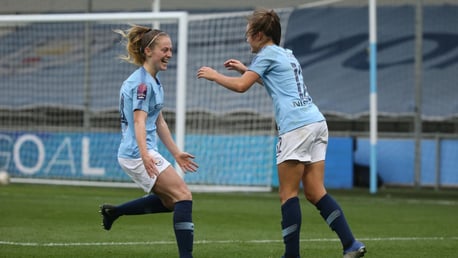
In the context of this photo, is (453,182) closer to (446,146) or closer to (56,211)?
(446,146)

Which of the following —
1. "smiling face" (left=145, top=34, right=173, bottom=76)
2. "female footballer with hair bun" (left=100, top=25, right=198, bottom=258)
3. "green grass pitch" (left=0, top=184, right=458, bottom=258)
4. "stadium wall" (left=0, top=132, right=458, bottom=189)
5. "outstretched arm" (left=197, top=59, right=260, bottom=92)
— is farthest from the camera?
"stadium wall" (left=0, top=132, right=458, bottom=189)

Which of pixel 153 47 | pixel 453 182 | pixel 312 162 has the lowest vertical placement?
pixel 453 182

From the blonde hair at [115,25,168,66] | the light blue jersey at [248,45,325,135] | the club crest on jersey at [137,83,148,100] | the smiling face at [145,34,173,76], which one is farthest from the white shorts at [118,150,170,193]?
the light blue jersey at [248,45,325,135]

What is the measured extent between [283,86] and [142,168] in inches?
49.5

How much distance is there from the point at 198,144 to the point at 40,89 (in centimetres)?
407

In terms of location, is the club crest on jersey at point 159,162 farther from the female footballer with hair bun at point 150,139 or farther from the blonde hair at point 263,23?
the blonde hair at point 263,23

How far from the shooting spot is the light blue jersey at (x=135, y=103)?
26.2ft

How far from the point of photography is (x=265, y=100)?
Answer: 66.0 ft

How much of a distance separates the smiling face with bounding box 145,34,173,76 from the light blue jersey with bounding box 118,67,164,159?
78mm

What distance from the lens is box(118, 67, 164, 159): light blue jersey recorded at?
799cm

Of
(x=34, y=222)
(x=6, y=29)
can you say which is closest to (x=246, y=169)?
(x=6, y=29)

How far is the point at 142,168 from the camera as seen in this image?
26.5 ft

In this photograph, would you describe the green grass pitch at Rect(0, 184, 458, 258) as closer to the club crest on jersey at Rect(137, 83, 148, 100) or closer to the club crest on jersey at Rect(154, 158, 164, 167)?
the club crest on jersey at Rect(154, 158, 164, 167)

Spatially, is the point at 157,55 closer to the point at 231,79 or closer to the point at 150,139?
the point at 150,139
